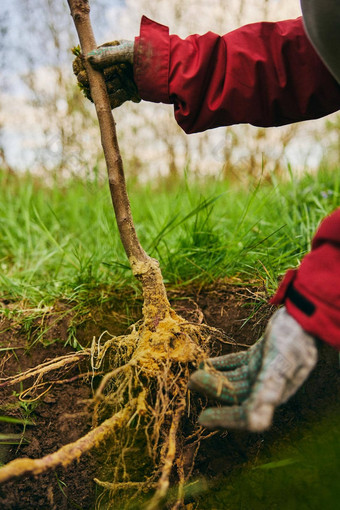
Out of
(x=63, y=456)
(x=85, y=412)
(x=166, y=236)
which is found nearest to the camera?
(x=63, y=456)

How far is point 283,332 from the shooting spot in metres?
0.77

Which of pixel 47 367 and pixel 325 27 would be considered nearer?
pixel 325 27

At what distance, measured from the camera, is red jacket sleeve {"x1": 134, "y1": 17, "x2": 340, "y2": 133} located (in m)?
1.03

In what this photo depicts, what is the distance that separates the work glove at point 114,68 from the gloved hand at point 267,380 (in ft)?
2.63

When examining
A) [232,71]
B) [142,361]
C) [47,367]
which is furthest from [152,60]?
[47,367]

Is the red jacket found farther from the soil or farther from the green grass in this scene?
the soil

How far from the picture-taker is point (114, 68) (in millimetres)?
1057

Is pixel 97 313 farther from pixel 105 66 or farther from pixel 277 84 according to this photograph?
pixel 277 84

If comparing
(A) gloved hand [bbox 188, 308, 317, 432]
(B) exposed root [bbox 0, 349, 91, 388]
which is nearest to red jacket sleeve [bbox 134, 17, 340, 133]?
(A) gloved hand [bbox 188, 308, 317, 432]

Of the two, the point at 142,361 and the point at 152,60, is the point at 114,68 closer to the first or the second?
the point at 152,60

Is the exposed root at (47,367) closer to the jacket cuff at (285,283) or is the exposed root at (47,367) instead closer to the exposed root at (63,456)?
the exposed root at (63,456)

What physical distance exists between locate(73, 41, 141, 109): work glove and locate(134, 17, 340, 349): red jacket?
0.04 m

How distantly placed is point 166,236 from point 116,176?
851mm

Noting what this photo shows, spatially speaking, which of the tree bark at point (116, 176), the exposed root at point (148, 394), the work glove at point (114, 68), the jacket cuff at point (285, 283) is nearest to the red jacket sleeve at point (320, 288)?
the jacket cuff at point (285, 283)
